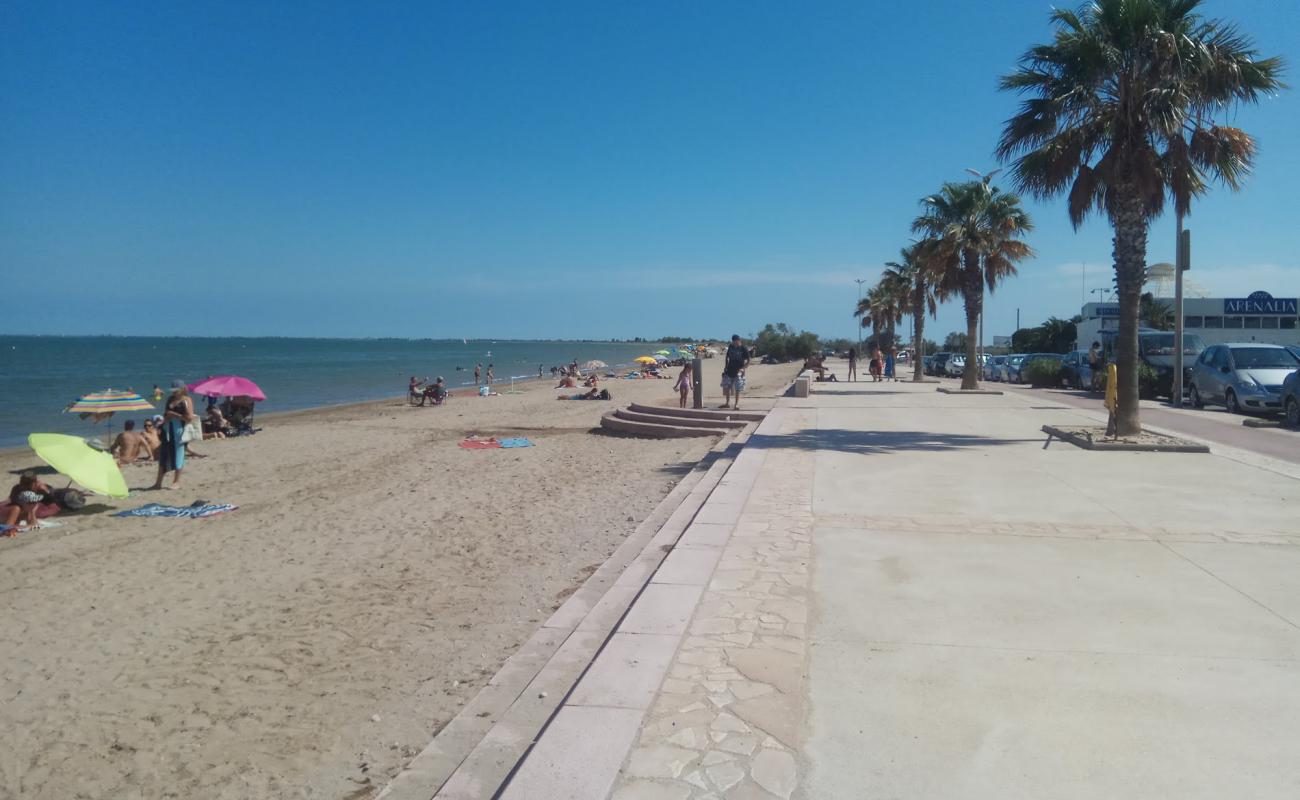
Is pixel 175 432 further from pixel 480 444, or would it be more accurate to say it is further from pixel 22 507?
pixel 480 444

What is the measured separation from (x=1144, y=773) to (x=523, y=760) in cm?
242

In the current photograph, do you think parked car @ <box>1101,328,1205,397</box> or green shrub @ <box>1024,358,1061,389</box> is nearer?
parked car @ <box>1101,328,1205,397</box>

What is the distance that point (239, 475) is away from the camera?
15.7 metres

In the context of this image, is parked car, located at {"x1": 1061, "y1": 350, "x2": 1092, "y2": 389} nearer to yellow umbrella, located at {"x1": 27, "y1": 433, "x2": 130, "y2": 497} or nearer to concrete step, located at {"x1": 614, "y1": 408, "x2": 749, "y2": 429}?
concrete step, located at {"x1": 614, "y1": 408, "x2": 749, "y2": 429}

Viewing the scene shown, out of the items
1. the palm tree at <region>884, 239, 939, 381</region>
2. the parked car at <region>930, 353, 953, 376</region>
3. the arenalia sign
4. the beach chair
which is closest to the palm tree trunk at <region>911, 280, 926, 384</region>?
the palm tree at <region>884, 239, 939, 381</region>

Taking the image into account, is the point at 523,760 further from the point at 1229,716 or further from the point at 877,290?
the point at 877,290

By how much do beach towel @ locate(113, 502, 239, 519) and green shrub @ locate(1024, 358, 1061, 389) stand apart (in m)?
26.8

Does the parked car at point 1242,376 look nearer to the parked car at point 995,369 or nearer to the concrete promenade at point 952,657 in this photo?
the concrete promenade at point 952,657

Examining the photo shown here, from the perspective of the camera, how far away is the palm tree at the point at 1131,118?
11.8 meters

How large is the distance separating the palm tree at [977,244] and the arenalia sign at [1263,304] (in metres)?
22.6

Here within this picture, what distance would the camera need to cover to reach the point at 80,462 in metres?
10.8

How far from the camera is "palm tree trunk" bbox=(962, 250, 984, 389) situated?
26.4 meters

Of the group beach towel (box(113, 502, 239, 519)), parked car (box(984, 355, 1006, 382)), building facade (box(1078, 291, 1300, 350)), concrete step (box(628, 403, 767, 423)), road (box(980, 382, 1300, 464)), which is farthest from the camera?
building facade (box(1078, 291, 1300, 350))

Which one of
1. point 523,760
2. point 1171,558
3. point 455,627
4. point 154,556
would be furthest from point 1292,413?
point 154,556
